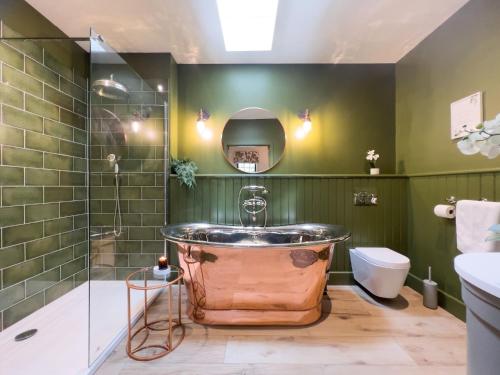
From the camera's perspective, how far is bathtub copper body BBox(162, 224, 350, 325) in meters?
1.65

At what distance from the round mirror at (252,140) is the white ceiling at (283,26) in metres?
0.62

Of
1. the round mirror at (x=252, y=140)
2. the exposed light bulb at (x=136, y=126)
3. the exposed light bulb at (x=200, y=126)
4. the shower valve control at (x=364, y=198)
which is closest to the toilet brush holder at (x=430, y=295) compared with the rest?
the shower valve control at (x=364, y=198)

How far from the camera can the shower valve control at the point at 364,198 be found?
2.50 m

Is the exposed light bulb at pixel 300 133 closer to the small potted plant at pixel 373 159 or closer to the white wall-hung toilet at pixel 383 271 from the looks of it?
the small potted plant at pixel 373 159

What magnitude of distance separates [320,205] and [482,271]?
184 centimetres

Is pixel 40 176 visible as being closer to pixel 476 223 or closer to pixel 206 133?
pixel 206 133

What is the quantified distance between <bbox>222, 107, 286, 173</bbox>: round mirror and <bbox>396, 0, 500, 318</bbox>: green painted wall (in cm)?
139

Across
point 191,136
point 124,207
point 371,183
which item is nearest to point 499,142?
point 371,183

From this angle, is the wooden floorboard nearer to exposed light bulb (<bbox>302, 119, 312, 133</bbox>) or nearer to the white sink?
the white sink

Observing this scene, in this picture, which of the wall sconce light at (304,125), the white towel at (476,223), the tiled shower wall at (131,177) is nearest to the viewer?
the white towel at (476,223)

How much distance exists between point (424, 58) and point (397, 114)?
0.58 metres

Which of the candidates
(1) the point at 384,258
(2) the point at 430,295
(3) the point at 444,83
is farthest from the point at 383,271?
(3) the point at 444,83

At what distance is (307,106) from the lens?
2654 millimetres

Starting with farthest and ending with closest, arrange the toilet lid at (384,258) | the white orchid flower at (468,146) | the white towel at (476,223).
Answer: the toilet lid at (384,258) → the white towel at (476,223) → the white orchid flower at (468,146)
